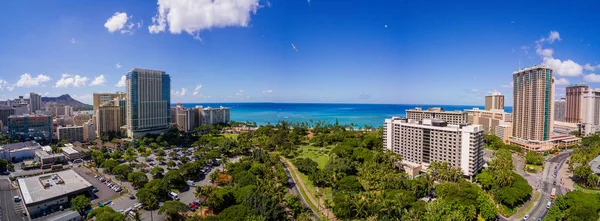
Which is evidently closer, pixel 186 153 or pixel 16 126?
pixel 186 153

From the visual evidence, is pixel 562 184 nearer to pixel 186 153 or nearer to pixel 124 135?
pixel 186 153

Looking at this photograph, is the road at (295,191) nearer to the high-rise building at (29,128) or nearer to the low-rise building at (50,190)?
the low-rise building at (50,190)

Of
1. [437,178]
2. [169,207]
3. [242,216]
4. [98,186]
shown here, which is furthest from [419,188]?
[98,186]

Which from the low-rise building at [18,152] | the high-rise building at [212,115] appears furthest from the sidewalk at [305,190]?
the high-rise building at [212,115]

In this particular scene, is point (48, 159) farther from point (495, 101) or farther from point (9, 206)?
point (495, 101)

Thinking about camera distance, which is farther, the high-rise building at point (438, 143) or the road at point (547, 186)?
the high-rise building at point (438, 143)

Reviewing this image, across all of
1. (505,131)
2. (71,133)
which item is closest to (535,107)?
(505,131)
